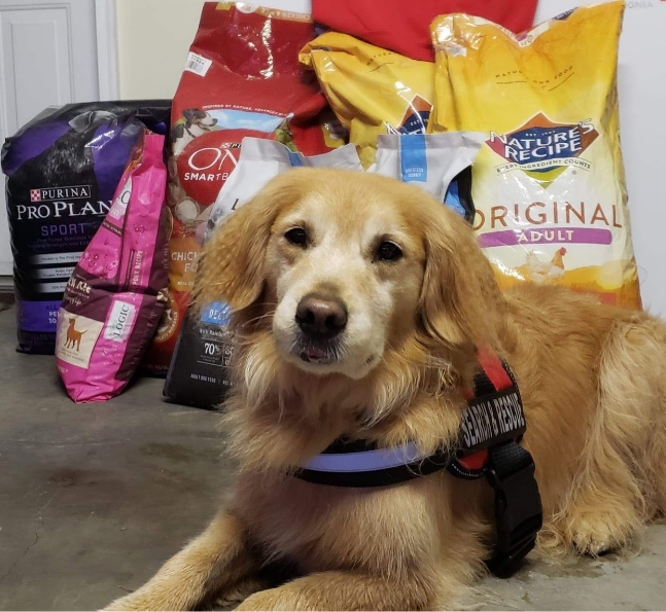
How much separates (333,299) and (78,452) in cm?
124

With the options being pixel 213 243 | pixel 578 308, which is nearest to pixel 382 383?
pixel 213 243

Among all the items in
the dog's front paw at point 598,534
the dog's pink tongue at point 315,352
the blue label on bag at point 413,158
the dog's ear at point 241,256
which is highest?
the blue label on bag at point 413,158

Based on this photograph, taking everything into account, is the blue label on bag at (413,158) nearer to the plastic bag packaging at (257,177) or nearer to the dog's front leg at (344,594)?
the plastic bag packaging at (257,177)

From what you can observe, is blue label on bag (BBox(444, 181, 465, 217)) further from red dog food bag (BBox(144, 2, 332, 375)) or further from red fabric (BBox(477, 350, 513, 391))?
red fabric (BBox(477, 350, 513, 391))

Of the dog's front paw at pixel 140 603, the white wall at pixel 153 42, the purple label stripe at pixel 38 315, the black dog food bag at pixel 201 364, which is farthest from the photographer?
the white wall at pixel 153 42

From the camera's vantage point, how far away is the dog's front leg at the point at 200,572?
1300mm

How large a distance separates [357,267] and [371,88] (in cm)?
146

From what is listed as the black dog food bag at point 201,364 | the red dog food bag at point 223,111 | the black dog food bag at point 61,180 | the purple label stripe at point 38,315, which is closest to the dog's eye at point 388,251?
the black dog food bag at point 201,364

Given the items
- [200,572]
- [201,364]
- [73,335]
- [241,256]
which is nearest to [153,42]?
[73,335]

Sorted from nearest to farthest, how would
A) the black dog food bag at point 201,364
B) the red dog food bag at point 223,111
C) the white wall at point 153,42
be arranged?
the black dog food bag at point 201,364, the red dog food bag at point 223,111, the white wall at point 153,42

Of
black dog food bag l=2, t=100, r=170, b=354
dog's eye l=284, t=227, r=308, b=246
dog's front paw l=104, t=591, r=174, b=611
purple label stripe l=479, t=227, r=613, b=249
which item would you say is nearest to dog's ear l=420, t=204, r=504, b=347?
dog's eye l=284, t=227, r=308, b=246

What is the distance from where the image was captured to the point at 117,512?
69.4 inches

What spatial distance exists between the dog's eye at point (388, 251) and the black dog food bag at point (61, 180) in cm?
179

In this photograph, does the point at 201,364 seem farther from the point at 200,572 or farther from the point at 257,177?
the point at 200,572
